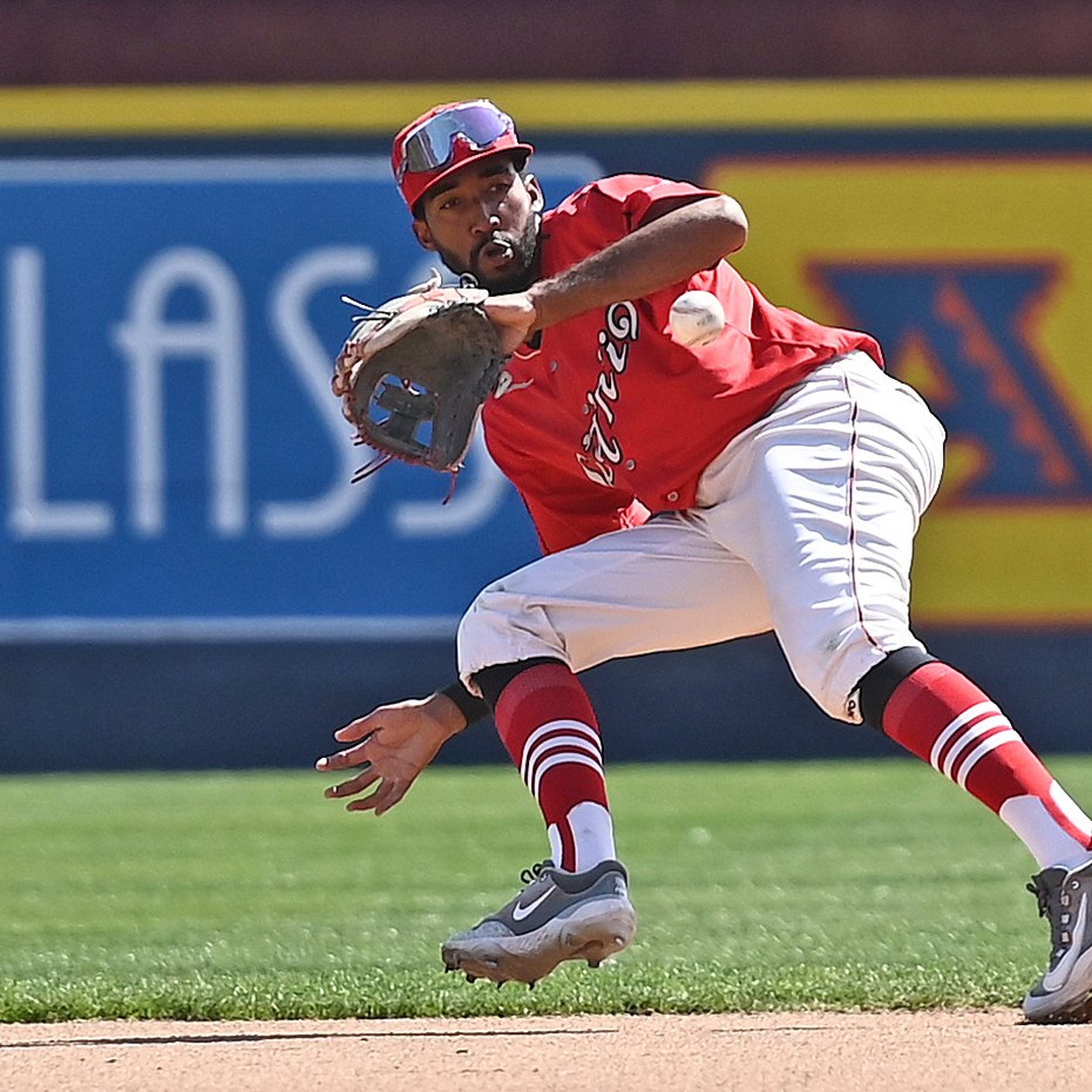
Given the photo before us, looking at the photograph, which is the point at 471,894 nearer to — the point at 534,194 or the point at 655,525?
the point at 655,525

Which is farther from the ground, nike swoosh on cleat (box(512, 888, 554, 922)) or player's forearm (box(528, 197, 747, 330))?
player's forearm (box(528, 197, 747, 330))

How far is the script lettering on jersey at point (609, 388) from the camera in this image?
3641mm

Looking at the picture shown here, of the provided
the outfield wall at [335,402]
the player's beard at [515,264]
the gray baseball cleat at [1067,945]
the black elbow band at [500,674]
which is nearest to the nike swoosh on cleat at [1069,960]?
the gray baseball cleat at [1067,945]

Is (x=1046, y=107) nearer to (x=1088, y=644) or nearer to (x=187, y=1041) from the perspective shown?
(x=1088, y=644)

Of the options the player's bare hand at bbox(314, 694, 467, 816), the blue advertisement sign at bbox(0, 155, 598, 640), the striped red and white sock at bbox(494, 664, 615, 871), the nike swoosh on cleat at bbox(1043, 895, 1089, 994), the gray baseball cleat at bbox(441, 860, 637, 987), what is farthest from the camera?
the blue advertisement sign at bbox(0, 155, 598, 640)

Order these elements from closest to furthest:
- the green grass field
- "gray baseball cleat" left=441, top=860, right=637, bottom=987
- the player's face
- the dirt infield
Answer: the dirt infield, "gray baseball cleat" left=441, top=860, right=637, bottom=987, the player's face, the green grass field

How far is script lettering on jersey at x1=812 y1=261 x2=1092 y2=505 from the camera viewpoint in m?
8.74

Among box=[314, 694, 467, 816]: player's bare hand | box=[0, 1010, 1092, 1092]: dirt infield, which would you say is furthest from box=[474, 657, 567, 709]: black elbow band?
box=[0, 1010, 1092, 1092]: dirt infield

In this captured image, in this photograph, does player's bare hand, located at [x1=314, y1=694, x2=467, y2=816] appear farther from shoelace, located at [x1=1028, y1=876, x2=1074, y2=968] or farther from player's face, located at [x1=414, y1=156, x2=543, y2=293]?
shoelace, located at [x1=1028, y1=876, x2=1074, y2=968]

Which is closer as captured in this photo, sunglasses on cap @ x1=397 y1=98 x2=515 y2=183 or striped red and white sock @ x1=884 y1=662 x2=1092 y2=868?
striped red and white sock @ x1=884 y1=662 x2=1092 y2=868

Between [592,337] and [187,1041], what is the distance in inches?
48.1

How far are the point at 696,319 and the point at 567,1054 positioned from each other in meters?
1.08

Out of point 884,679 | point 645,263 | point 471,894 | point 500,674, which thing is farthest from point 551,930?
point 471,894

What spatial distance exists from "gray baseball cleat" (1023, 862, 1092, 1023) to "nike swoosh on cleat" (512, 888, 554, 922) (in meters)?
0.68
